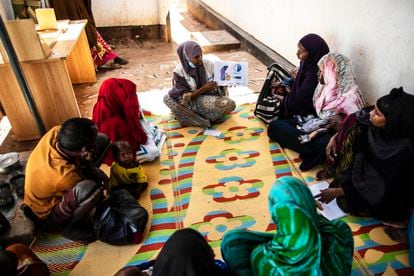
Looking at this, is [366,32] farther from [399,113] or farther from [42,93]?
[42,93]

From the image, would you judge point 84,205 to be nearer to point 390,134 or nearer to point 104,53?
point 390,134

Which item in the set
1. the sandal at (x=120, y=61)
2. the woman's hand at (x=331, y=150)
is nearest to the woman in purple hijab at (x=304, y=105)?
the woman's hand at (x=331, y=150)

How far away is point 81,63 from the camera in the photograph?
4.83 m

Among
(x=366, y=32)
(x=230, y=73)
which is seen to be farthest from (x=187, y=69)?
(x=366, y=32)

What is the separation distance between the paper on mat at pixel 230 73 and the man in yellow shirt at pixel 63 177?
1.76 m

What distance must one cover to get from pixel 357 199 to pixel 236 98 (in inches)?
90.2

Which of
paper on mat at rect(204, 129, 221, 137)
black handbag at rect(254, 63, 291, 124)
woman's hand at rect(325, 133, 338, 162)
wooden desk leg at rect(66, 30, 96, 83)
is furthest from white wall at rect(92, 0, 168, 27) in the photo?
woman's hand at rect(325, 133, 338, 162)

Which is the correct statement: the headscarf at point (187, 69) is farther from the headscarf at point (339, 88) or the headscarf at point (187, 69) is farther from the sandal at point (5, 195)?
the sandal at point (5, 195)

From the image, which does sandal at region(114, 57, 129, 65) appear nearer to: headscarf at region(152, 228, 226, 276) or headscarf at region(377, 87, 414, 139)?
headscarf at region(377, 87, 414, 139)

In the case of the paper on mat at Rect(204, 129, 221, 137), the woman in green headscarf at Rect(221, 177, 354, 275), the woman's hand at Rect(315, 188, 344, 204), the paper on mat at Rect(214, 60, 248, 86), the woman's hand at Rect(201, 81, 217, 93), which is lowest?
the paper on mat at Rect(204, 129, 221, 137)

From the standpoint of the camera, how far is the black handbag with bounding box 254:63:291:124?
3.37m

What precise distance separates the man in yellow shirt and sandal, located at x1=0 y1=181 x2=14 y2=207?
1.05 ft

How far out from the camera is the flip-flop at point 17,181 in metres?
2.35

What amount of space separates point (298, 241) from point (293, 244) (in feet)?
0.08
